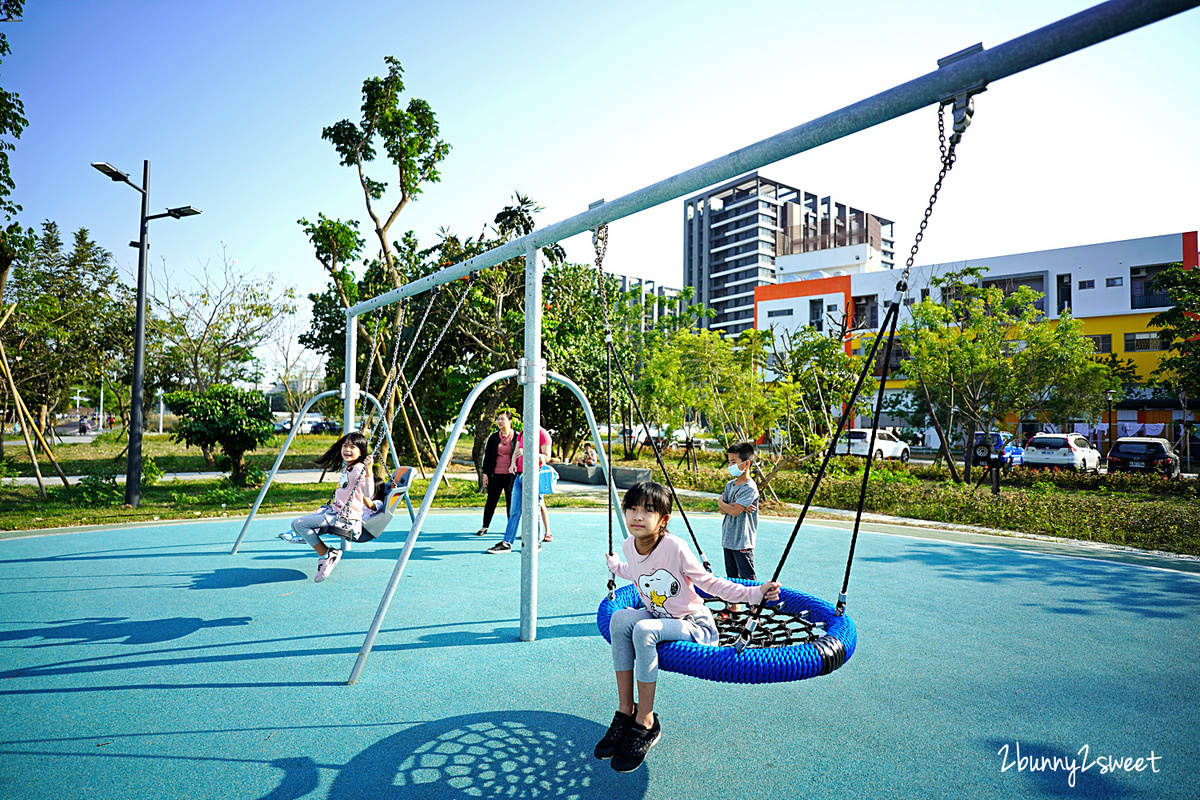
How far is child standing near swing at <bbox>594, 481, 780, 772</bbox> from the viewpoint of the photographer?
111 inches

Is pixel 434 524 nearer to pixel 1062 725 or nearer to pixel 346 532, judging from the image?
pixel 346 532

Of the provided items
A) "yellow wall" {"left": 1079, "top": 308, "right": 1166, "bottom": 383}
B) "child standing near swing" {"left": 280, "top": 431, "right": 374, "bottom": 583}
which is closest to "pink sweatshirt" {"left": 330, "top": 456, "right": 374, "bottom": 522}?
"child standing near swing" {"left": 280, "top": 431, "right": 374, "bottom": 583}

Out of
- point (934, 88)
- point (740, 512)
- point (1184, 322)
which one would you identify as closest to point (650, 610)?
point (740, 512)

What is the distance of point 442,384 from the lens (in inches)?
689

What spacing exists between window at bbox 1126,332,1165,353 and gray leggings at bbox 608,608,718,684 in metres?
38.8

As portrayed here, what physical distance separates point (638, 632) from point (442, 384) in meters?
15.3

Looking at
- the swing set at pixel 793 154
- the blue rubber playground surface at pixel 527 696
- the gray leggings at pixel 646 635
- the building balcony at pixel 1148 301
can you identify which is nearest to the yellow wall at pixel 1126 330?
the building balcony at pixel 1148 301

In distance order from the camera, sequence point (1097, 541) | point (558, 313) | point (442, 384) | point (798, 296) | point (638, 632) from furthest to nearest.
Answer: point (798, 296) < point (442, 384) < point (558, 313) < point (1097, 541) < point (638, 632)

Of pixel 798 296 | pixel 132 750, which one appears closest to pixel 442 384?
pixel 132 750

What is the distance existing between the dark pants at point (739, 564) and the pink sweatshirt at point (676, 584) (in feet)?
5.76

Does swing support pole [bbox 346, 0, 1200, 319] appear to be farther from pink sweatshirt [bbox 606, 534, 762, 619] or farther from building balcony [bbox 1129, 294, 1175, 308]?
building balcony [bbox 1129, 294, 1175, 308]

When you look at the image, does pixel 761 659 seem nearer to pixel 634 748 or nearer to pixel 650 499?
pixel 634 748

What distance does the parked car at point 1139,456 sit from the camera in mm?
18375

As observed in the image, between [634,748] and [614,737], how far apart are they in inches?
6.0
